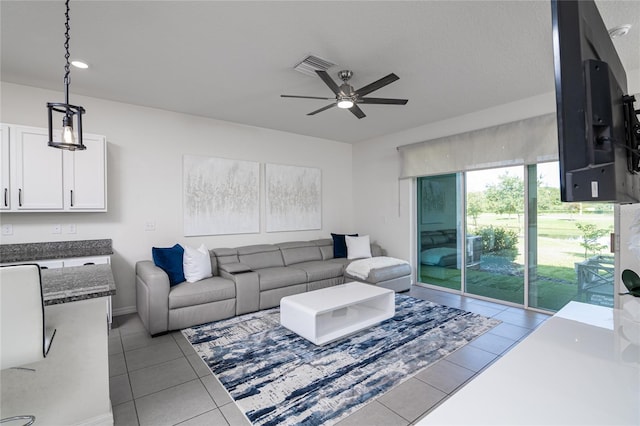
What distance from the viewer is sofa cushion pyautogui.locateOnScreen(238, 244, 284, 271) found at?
4527 millimetres

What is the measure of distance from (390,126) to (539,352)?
176 inches

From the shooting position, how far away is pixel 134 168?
395 cm

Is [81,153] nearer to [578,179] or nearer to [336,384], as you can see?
[336,384]

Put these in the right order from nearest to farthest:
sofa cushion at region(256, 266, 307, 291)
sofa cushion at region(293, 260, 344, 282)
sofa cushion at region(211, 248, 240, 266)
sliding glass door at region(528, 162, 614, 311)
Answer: sliding glass door at region(528, 162, 614, 311), sofa cushion at region(256, 266, 307, 291), sofa cushion at region(211, 248, 240, 266), sofa cushion at region(293, 260, 344, 282)

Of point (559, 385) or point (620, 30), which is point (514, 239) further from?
point (559, 385)

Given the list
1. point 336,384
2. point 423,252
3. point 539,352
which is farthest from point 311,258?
point 539,352

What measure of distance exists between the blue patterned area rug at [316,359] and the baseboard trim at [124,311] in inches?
46.2

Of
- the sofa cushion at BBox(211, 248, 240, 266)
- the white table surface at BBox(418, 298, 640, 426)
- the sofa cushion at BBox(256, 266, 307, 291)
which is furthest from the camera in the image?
the sofa cushion at BBox(211, 248, 240, 266)

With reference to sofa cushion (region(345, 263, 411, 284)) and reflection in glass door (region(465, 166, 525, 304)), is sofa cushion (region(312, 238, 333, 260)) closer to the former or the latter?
sofa cushion (region(345, 263, 411, 284))

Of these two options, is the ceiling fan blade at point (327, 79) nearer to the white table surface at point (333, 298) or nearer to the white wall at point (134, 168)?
the white table surface at point (333, 298)

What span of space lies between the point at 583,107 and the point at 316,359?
2538 millimetres

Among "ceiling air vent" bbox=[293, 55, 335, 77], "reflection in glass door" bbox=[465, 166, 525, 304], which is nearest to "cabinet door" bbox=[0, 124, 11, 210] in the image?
"ceiling air vent" bbox=[293, 55, 335, 77]

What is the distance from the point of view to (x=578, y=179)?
0.77m

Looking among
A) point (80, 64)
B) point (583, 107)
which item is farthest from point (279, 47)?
point (583, 107)
